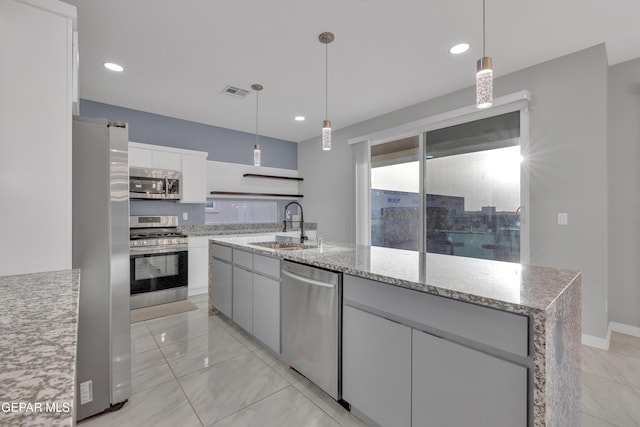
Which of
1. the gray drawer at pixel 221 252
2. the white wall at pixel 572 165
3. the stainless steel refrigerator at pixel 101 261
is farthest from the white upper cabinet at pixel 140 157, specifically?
the white wall at pixel 572 165

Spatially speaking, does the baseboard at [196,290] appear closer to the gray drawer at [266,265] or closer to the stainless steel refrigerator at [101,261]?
the gray drawer at [266,265]

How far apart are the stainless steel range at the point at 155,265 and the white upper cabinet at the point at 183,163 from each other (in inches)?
28.3

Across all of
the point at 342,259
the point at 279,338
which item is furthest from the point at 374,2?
the point at 279,338

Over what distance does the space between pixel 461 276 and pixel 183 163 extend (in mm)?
4251

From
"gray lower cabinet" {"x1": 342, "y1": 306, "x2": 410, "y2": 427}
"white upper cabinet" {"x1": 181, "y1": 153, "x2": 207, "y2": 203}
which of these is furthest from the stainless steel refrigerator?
"white upper cabinet" {"x1": 181, "y1": 153, "x2": 207, "y2": 203}

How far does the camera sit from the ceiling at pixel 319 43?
2.23 m

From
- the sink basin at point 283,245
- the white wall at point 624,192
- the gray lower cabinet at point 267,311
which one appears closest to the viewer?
the gray lower cabinet at point 267,311

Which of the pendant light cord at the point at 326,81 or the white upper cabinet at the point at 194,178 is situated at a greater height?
the pendant light cord at the point at 326,81

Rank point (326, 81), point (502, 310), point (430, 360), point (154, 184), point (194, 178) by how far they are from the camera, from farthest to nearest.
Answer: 1. point (194, 178)
2. point (154, 184)
3. point (326, 81)
4. point (430, 360)
5. point (502, 310)

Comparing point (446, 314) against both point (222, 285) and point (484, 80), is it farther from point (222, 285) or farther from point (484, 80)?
point (222, 285)

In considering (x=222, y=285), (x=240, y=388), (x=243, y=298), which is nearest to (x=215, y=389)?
(x=240, y=388)

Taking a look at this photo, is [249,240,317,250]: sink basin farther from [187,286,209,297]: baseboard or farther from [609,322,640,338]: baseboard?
[609,322,640,338]: baseboard

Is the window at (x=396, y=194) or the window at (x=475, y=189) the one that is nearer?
the window at (x=475, y=189)

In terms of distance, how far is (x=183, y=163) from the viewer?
4480mm
